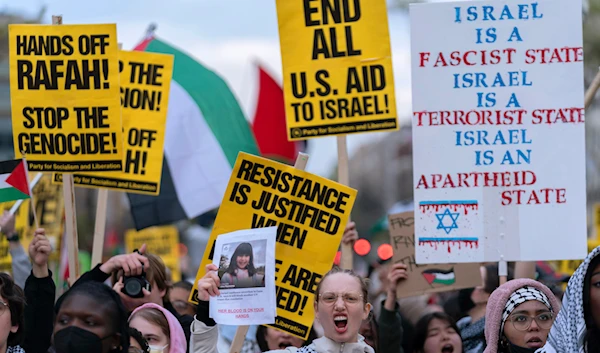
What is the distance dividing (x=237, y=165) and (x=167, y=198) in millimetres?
3839

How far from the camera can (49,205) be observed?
9.41 m

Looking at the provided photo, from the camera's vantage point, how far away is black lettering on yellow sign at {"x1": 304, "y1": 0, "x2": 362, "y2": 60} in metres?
6.93

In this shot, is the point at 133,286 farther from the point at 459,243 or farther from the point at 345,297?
the point at 459,243

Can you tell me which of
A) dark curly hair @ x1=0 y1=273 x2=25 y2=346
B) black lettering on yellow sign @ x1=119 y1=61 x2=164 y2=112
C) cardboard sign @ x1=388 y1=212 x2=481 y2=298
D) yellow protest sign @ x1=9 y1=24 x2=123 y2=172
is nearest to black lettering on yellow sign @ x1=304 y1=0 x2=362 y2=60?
cardboard sign @ x1=388 y1=212 x2=481 y2=298

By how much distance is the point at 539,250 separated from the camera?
6082mm

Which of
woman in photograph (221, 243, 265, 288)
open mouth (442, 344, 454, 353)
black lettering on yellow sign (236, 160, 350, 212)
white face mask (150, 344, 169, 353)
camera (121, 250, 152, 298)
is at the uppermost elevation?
black lettering on yellow sign (236, 160, 350, 212)

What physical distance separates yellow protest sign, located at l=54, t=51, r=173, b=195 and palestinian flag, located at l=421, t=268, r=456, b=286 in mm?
2064

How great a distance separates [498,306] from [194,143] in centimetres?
571

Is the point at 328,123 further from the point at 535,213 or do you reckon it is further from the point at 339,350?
the point at 339,350

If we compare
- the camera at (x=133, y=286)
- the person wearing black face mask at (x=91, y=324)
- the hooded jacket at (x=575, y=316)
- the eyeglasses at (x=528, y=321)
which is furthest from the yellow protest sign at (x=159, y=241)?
the hooded jacket at (x=575, y=316)

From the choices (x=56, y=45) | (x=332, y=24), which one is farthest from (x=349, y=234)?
(x=56, y=45)

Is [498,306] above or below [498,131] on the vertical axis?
below

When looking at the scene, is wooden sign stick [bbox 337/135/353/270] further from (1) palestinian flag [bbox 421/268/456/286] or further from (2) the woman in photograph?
(2) the woman in photograph

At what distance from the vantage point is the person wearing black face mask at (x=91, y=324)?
4137 mm
